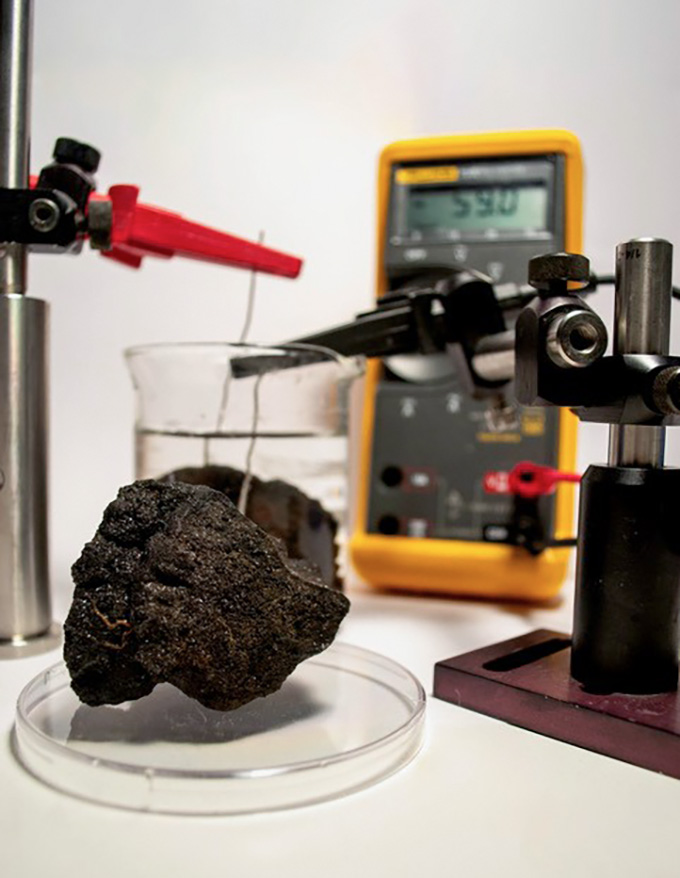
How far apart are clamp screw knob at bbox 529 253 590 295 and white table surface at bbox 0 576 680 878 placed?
21cm

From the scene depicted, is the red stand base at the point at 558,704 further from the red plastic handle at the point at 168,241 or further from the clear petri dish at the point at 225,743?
the red plastic handle at the point at 168,241

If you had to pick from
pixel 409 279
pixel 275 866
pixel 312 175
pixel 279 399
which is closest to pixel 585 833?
pixel 275 866

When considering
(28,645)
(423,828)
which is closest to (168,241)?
(28,645)

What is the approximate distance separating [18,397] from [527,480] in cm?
37

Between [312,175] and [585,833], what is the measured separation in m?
0.68

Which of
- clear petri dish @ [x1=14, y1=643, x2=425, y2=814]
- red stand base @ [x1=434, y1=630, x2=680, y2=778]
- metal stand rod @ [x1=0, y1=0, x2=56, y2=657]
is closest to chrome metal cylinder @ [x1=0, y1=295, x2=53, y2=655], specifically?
metal stand rod @ [x1=0, y1=0, x2=56, y2=657]

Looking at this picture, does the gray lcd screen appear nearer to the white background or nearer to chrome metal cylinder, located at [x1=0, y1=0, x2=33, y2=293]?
the white background

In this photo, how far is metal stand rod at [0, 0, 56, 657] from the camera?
0.51 meters

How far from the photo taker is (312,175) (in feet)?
2.79

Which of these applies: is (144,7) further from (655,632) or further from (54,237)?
(655,632)

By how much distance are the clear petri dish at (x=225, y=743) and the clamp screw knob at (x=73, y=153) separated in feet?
1.00

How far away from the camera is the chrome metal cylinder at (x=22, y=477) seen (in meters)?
0.51

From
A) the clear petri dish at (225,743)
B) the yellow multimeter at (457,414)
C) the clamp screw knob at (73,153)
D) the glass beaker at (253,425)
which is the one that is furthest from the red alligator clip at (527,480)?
the clamp screw knob at (73,153)

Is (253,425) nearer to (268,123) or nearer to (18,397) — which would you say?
(18,397)
